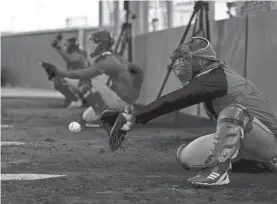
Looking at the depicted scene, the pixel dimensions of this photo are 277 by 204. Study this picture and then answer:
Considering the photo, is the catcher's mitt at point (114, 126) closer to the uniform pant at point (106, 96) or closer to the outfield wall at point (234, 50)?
the outfield wall at point (234, 50)

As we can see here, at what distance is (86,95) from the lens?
10312 millimetres

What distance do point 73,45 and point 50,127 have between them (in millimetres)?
4440

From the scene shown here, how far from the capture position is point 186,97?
4848mm

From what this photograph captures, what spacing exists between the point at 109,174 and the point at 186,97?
1.16 m

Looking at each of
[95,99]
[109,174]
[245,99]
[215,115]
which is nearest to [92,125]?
[95,99]

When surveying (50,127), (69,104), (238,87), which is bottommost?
(69,104)

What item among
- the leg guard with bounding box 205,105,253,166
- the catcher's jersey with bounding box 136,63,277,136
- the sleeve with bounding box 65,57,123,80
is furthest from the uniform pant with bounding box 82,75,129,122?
the leg guard with bounding box 205,105,253,166

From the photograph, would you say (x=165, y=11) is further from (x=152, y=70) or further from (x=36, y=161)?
(x=36, y=161)

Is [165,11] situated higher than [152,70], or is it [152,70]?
A: [165,11]

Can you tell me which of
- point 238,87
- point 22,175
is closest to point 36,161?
point 22,175

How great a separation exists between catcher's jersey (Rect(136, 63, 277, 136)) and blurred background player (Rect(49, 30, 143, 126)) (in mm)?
4610

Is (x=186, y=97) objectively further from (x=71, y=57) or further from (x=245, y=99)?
(x=71, y=57)

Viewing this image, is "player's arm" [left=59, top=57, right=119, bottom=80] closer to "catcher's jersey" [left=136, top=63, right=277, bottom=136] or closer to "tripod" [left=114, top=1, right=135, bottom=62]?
"catcher's jersey" [left=136, top=63, right=277, bottom=136]

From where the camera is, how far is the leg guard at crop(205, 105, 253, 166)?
15.8ft
